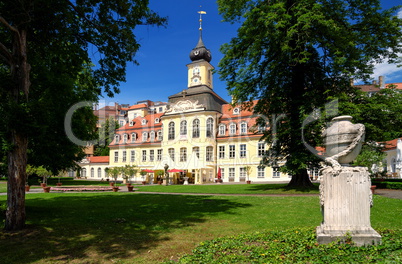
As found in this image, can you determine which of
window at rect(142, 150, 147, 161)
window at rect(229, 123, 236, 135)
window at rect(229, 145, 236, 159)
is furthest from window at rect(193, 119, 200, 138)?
window at rect(142, 150, 147, 161)

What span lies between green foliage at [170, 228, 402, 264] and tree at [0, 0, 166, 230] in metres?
5.39

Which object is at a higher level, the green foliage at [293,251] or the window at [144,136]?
the window at [144,136]

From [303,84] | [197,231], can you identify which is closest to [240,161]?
[303,84]

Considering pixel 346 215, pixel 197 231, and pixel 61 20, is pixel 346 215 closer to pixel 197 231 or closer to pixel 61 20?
pixel 197 231

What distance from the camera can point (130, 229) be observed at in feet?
24.8

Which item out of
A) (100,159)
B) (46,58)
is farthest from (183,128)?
(46,58)

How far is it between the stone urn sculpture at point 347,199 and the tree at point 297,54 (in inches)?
432

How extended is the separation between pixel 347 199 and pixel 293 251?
5.04ft

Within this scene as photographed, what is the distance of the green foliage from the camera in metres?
4.46

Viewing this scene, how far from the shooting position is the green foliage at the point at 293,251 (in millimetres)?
4465

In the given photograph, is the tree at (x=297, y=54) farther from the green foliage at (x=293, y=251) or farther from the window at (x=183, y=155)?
the window at (x=183, y=155)

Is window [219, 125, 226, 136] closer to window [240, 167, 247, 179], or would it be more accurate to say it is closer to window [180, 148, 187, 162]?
window [240, 167, 247, 179]

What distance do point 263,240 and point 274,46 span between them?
539 inches

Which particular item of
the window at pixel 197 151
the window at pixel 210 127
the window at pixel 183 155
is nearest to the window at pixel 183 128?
the window at pixel 183 155
